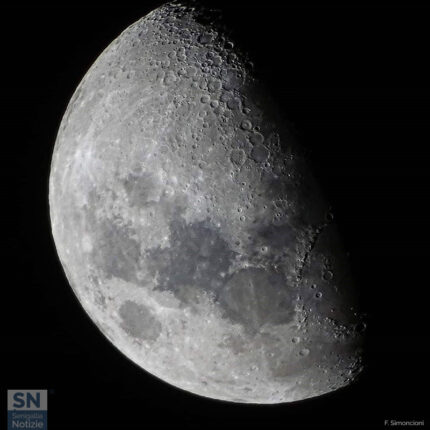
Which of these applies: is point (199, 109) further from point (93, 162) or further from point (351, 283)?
point (351, 283)

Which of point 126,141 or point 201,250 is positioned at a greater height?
point 126,141

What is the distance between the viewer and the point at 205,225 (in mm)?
2432

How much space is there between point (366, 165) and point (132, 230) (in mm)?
1021

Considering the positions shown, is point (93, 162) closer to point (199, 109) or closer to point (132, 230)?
point (132, 230)

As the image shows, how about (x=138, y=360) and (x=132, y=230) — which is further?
(x=138, y=360)

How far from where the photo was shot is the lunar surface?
2416 millimetres

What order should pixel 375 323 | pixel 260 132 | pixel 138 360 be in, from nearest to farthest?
pixel 260 132 → pixel 375 323 → pixel 138 360

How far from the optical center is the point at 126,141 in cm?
258

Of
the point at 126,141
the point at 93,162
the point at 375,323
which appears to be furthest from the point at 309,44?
the point at 375,323

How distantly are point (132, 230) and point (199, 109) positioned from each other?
0.59m

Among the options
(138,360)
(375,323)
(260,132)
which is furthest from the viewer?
(138,360)

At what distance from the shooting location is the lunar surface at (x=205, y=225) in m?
2.42

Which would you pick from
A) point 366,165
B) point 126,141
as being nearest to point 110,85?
point 126,141

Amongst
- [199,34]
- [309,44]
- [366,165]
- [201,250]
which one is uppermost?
[199,34]
